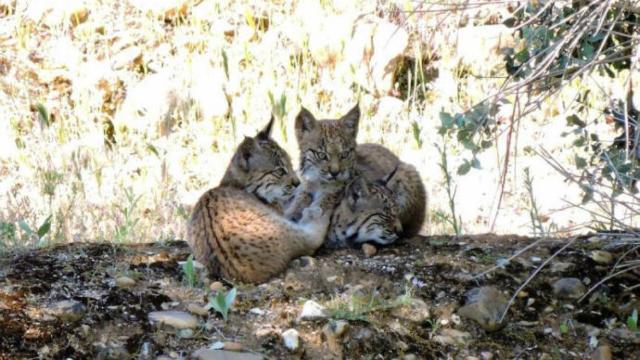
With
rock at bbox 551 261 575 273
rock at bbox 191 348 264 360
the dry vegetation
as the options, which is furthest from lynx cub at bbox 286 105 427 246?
rock at bbox 191 348 264 360

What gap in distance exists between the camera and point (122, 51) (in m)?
11.6

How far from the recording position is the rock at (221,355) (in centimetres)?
459

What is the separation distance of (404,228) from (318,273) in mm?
1447

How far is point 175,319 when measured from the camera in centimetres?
486

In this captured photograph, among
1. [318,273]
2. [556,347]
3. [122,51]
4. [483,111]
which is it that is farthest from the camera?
[122,51]

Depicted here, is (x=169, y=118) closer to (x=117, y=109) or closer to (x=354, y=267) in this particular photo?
(x=117, y=109)

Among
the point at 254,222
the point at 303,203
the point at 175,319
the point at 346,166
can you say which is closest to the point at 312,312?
the point at 175,319

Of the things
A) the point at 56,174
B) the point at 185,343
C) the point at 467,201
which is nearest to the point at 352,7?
the point at 467,201

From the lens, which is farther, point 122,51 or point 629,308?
point 122,51

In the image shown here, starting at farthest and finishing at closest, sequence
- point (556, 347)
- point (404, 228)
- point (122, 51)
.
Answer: point (122, 51)
point (404, 228)
point (556, 347)

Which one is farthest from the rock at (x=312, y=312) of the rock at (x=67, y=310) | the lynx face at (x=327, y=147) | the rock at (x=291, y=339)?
the lynx face at (x=327, y=147)

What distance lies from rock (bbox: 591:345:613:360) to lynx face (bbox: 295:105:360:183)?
2.51 metres

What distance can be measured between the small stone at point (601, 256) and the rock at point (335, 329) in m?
1.71

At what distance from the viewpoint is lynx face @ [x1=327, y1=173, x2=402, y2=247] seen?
6160 mm
